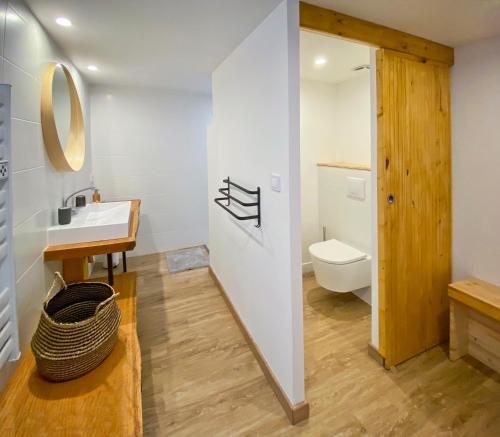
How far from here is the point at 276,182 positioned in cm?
150

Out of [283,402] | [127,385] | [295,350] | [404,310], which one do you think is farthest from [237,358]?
[404,310]

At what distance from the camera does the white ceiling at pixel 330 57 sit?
2.02 metres

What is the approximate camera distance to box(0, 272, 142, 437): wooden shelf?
98 centimetres

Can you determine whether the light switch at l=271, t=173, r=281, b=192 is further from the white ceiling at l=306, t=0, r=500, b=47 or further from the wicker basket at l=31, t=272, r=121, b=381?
the wicker basket at l=31, t=272, r=121, b=381

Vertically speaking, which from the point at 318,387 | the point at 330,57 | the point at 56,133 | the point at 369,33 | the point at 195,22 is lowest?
the point at 318,387

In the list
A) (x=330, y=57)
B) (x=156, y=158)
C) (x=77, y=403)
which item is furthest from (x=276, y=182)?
(x=156, y=158)

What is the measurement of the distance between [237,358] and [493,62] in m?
2.32

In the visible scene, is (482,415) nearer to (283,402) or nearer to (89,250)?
(283,402)

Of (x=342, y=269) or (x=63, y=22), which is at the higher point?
(x=63, y=22)

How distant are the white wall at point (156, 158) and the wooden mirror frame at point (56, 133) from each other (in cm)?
113

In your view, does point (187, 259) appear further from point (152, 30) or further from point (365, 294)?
point (152, 30)

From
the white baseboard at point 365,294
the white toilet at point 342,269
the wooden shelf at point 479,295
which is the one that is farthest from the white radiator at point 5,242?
the white baseboard at point 365,294

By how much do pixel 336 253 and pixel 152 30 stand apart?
6.80ft

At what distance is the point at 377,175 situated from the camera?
68.2 inches
